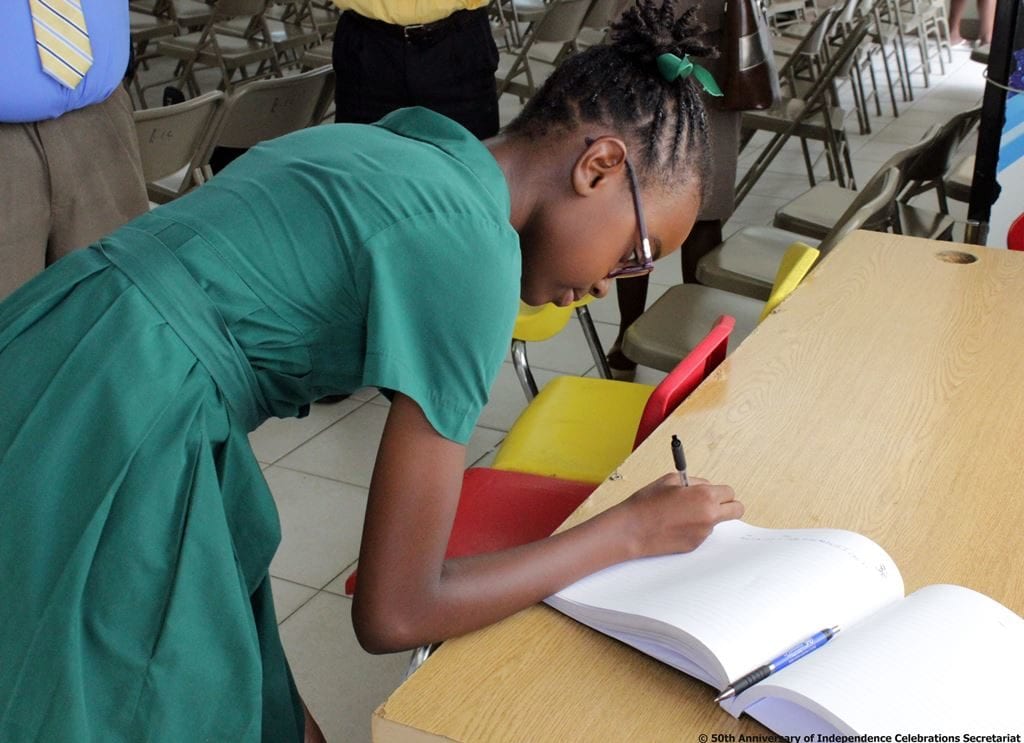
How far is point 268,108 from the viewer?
127 inches

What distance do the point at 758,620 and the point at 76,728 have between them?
56cm

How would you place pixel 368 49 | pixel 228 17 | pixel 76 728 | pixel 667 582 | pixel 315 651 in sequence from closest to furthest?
pixel 76 728 < pixel 667 582 < pixel 315 651 < pixel 368 49 < pixel 228 17

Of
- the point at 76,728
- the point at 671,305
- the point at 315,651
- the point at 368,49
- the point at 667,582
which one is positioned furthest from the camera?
the point at 368,49

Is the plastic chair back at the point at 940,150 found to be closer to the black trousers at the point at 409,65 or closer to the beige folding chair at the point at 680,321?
the beige folding chair at the point at 680,321

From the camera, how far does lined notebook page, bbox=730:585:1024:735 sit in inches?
31.6

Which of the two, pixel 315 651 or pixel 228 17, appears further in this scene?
pixel 228 17

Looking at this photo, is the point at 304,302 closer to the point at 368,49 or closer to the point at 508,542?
the point at 508,542

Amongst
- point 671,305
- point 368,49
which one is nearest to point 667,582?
point 671,305

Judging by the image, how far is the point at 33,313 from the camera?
3.01ft

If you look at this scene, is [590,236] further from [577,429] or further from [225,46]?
[225,46]

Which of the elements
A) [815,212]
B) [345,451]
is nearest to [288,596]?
[345,451]

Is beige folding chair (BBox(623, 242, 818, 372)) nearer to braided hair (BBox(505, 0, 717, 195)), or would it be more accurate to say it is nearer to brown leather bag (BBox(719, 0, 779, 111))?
brown leather bag (BBox(719, 0, 779, 111))

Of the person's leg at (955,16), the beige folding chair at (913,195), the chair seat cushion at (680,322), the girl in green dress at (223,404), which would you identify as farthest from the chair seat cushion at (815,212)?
the person's leg at (955,16)

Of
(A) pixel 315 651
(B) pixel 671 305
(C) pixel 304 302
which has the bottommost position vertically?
(A) pixel 315 651
